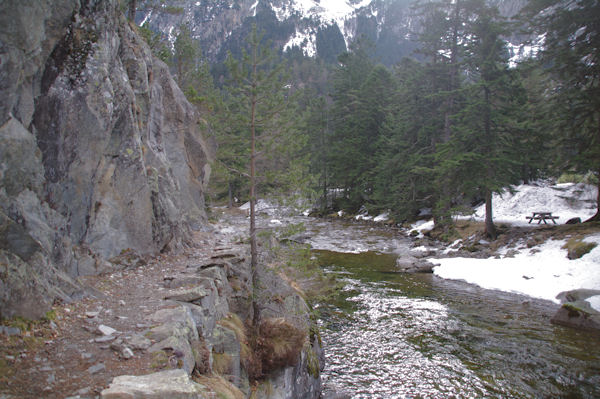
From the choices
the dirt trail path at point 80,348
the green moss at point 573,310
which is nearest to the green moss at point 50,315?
the dirt trail path at point 80,348

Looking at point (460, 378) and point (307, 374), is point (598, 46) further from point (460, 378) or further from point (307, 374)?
point (307, 374)

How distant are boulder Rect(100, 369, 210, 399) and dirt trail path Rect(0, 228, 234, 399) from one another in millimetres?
267

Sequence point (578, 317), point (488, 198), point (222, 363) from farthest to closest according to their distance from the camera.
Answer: point (488, 198) → point (578, 317) → point (222, 363)

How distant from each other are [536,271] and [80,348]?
50.4 ft

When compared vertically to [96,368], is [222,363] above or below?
below

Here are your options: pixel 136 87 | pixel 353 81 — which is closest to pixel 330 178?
pixel 353 81

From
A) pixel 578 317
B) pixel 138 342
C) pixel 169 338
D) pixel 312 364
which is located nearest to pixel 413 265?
pixel 578 317

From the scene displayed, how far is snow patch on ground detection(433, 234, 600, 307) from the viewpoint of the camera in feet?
41.0

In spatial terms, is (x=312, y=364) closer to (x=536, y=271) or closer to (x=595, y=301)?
(x=595, y=301)

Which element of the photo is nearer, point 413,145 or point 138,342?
point 138,342

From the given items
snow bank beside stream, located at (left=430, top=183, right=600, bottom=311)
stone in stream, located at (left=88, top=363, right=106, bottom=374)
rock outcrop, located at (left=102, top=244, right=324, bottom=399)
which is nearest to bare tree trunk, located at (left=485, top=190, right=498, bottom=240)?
snow bank beside stream, located at (left=430, top=183, right=600, bottom=311)

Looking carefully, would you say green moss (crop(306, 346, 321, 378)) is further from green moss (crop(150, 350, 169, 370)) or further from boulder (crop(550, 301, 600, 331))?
boulder (crop(550, 301, 600, 331))

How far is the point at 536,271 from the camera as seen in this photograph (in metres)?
14.0

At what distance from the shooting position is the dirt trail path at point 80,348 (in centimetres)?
366
